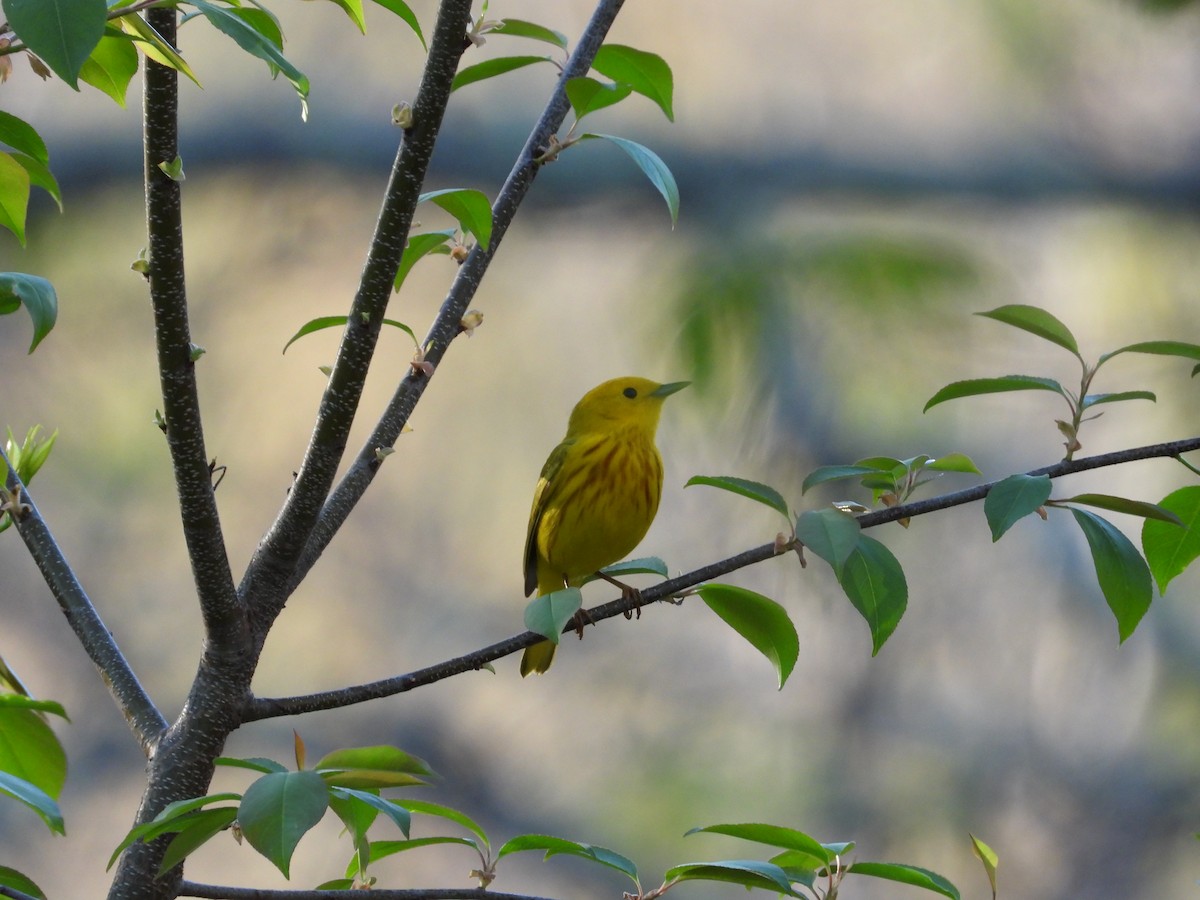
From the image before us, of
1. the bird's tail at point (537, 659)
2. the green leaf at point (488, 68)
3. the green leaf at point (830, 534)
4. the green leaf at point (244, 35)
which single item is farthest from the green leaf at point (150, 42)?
the bird's tail at point (537, 659)

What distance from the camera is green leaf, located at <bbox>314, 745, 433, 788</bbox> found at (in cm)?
42

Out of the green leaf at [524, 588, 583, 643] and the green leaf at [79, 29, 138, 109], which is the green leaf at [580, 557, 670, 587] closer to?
the green leaf at [524, 588, 583, 643]

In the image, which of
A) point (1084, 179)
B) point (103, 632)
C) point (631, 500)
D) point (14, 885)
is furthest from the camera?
point (1084, 179)

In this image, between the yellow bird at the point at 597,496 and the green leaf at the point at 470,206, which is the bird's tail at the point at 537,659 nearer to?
the yellow bird at the point at 597,496

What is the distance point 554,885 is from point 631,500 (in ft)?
4.54

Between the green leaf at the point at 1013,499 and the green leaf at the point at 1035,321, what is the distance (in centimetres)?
10

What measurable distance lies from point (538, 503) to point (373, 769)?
733 mm

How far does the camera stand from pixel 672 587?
1.59 ft

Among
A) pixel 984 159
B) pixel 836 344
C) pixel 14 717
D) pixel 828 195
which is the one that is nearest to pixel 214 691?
pixel 14 717

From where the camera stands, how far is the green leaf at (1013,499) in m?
0.42

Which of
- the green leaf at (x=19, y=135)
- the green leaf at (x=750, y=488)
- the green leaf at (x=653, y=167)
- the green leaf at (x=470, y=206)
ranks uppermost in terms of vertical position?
the green leaf at (x=653, y=167)

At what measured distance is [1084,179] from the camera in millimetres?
2160

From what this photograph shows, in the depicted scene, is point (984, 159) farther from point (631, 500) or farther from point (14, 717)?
point (14, 717)

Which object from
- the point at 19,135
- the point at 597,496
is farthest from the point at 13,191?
the point at 597,496
